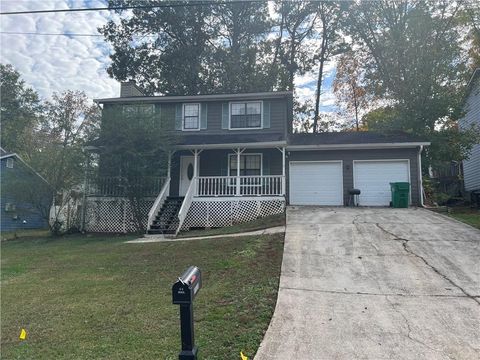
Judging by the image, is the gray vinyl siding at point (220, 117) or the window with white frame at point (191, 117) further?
the window with white frame at point (191, 117)

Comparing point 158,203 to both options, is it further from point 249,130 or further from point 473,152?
point 473,152

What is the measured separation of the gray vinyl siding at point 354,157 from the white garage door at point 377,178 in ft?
0.71

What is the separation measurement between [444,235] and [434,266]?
8.85ft

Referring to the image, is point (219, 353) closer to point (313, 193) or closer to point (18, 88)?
point (313, 193)

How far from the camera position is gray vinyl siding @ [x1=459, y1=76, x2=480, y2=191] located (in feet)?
63.8

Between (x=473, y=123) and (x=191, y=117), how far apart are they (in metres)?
14.6

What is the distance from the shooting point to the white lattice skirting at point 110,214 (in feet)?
48.3

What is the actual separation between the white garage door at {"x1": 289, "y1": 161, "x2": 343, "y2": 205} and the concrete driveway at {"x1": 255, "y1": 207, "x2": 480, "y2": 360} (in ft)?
19.5

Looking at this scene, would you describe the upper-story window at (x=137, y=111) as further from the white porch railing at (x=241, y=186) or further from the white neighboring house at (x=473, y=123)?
the white neighboring house at (x=473, y=123)

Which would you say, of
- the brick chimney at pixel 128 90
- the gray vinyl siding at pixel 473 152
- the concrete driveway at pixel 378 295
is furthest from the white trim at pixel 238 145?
the gray vinyl siding at pixel 473 152

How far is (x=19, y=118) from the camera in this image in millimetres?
34719

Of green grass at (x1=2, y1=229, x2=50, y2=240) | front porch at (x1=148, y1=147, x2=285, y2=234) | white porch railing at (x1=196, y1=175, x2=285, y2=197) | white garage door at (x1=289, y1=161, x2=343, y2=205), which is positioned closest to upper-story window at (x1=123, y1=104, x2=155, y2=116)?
front porch at (x1=148, y1=147, x2=285, y2=234)

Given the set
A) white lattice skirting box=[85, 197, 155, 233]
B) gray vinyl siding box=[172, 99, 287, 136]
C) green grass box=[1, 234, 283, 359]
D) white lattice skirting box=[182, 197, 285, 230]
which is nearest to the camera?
green grass box=[1, 234, 283, 359]

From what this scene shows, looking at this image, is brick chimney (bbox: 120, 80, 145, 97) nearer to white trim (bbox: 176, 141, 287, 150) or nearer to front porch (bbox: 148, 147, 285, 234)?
front porch (bbox: 148, 147, 285, 234)
